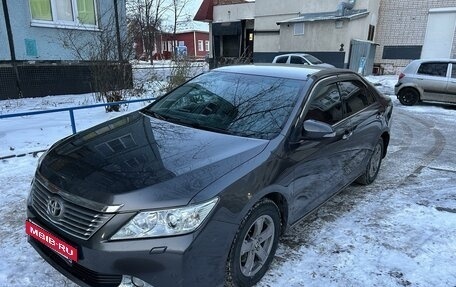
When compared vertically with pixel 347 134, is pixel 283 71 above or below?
above

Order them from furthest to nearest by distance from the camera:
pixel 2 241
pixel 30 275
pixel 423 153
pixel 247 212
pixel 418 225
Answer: pixel 423 153 < pixel 418 225 < pixel 2 241 < pixel 30 275 < pixel 247 212

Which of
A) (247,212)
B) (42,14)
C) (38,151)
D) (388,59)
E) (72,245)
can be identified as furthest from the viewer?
(388,59)

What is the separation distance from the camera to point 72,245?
213 cm

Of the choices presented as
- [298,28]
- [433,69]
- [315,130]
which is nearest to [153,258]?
[315,130]

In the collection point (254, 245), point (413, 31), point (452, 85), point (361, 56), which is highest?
point (413, 31)

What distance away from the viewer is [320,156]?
3244 mm

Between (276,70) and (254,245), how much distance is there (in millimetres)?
1877

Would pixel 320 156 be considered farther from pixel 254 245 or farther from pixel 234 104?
pixel 254 245

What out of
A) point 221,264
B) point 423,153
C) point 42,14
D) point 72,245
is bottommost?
point 423,153

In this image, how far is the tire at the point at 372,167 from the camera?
4.61 m

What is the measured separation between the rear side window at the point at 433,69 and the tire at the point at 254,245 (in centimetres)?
1081

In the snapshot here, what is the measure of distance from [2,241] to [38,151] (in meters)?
2.69

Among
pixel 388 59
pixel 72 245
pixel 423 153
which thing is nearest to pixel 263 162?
pixel 72 245

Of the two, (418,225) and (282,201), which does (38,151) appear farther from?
(418,225)
